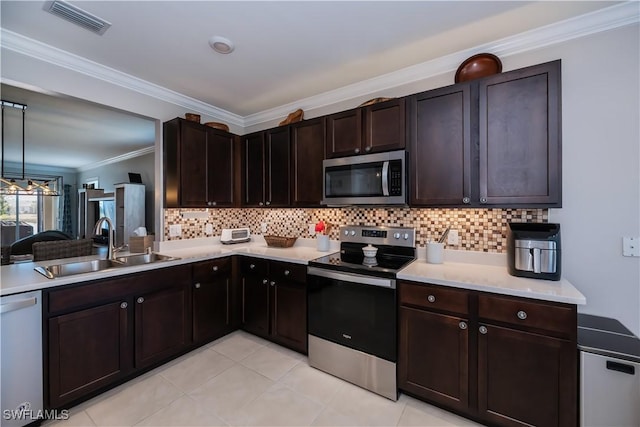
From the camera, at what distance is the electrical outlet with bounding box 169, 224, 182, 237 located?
2893 millimetres

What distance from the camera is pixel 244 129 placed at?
12.2ft

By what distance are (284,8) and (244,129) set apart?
7.35ft

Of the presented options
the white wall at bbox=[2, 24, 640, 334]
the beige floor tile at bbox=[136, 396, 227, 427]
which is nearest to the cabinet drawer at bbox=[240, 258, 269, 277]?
the beige floor tile at bbox=[136, 396, 227, 427]

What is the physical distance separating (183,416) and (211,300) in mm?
1048

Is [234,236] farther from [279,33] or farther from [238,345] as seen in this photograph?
[279,33]

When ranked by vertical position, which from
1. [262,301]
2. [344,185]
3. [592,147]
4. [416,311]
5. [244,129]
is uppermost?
[244,129]

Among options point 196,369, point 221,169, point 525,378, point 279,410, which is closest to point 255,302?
point 196,369

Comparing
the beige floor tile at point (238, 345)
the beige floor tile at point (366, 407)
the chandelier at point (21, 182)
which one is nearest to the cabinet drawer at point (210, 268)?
the beige floor tile at point (238, 345)

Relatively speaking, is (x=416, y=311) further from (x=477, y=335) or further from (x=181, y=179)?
(x=181, y=179)

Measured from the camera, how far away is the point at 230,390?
2.00 m

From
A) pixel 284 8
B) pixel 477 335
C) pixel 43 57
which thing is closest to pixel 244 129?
pixel 43 57

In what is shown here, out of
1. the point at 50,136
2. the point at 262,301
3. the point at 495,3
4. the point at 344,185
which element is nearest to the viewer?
the point at 495,3

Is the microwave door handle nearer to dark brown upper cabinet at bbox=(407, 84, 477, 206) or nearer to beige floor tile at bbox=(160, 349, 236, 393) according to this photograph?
dark brown upper cabinet at bbox=(407, 84, 477, 206)

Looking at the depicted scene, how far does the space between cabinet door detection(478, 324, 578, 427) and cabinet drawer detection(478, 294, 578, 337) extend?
0.06 m
